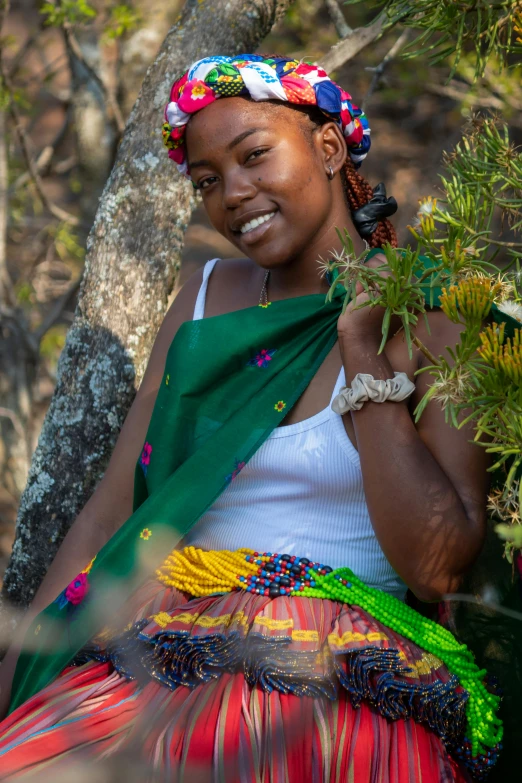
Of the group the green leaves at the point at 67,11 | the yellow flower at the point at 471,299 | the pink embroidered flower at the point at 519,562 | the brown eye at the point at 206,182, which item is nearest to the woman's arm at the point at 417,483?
the pink embroidered flower at the point at 519,562

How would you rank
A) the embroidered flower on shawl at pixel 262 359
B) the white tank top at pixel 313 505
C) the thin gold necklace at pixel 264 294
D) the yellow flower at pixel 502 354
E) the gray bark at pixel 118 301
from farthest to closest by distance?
the gray bark at pixel 118 301 < the thin gold necklace at pixel 264 294 < the embroidered flower on shawl at pixel 262 359 < the white tank top at pixel 313 505 < the yellow flower at pixel 502 354

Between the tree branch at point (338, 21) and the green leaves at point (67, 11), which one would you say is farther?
the green leaves at point (67, 11)

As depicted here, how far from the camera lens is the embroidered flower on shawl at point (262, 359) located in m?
2.13

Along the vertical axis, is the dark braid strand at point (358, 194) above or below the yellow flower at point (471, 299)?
below

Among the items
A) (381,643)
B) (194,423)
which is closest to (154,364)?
(194,423)

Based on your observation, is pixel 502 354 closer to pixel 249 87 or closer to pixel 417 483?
pixel 417 483

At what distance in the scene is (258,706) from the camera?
1.66 m

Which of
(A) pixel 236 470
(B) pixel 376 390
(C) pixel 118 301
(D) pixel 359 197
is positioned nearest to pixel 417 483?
(B) pixel 376 390

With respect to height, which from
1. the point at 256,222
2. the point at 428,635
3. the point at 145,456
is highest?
the point at 256,222

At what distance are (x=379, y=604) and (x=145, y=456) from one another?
0.70 m

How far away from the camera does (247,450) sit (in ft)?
6.54

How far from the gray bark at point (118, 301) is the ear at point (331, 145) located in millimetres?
761

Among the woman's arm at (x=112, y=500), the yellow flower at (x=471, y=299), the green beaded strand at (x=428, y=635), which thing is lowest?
the green beaded strand at (x=428, y=635)

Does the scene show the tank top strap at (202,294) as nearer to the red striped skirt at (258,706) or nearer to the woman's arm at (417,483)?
the woman's arm at (417,483)
